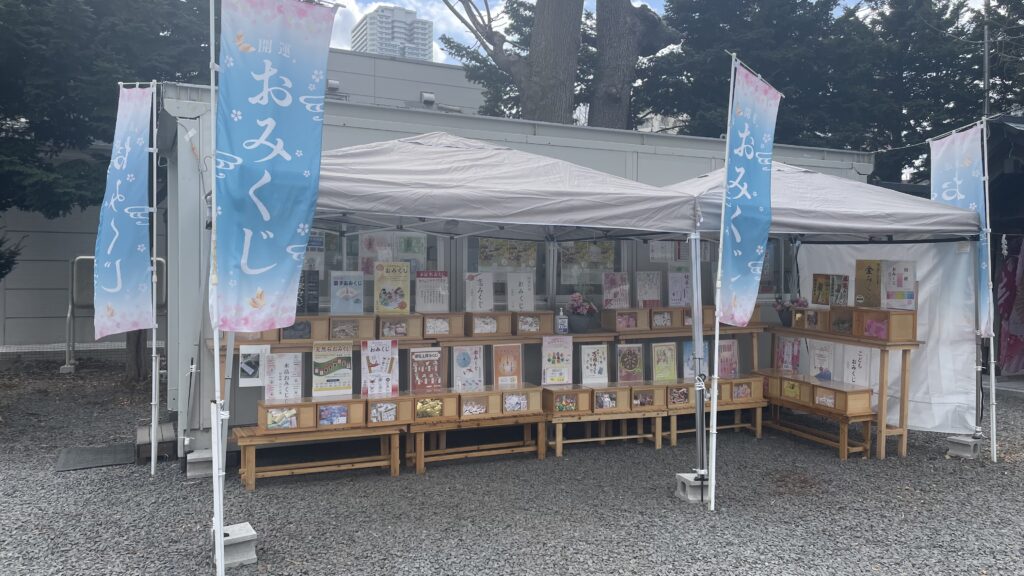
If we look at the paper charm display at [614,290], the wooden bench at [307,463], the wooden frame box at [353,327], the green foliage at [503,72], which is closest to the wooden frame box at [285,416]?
the wooden bench at [307,463]

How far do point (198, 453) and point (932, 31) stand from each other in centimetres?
1538

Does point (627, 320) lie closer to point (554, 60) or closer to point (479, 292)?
point (479, 292)

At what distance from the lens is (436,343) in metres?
5.14

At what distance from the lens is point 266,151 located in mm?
3008

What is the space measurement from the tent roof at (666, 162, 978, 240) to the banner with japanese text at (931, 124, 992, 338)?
17 cm

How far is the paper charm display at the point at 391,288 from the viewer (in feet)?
16.7

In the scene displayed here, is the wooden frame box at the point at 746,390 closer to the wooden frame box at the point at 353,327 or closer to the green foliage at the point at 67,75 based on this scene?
the wooden frame box at the point at 353,327

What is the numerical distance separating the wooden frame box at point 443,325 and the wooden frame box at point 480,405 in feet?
1.62

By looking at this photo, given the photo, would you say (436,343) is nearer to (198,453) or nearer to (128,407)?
(198,453)

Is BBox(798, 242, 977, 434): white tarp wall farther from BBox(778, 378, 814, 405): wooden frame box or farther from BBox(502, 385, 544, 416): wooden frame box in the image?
BBox(502, 385, 544, 416): wooden frame box

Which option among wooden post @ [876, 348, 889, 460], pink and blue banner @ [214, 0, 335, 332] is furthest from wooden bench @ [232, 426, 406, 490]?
wooden post @ [876, 348, 889, 460]

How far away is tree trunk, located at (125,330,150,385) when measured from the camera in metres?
8.42

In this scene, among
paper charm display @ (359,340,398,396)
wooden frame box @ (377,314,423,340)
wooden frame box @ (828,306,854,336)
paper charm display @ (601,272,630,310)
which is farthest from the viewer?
paper charm display @ (601,272,630,310)

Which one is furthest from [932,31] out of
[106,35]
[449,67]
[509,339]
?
[106,35]
